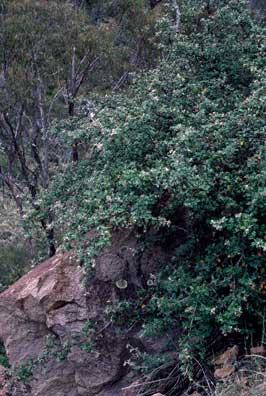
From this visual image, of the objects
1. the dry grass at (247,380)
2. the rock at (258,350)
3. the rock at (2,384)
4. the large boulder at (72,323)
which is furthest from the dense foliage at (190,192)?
the rock at (2,384)

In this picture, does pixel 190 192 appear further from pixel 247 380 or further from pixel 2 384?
pixel 2 384

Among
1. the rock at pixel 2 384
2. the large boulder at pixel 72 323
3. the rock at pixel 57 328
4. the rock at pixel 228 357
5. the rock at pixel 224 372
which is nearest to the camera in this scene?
the rock at pixel 224 372

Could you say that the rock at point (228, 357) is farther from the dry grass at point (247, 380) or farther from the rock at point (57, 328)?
the rock at point (57, 328)

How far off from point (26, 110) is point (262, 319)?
17.2 ft

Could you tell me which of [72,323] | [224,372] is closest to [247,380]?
[224,372]

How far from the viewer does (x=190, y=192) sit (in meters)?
5.15

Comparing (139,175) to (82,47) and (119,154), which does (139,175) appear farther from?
(82,47)

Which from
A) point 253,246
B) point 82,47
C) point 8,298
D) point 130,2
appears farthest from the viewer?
point 130,2

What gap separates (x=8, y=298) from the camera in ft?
24.0

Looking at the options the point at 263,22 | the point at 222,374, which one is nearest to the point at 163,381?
the point at 222,374

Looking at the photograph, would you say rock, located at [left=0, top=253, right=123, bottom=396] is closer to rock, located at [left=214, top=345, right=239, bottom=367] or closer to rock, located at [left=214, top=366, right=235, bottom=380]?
rock, located at [left=214, top=345, right=239, bottom=367]

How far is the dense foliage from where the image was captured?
5.13 m

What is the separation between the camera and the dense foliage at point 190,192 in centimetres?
513

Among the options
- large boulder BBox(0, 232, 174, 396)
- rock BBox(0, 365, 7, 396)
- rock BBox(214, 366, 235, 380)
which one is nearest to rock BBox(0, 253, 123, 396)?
large boulder BBox(0, 232, 174, 396)
